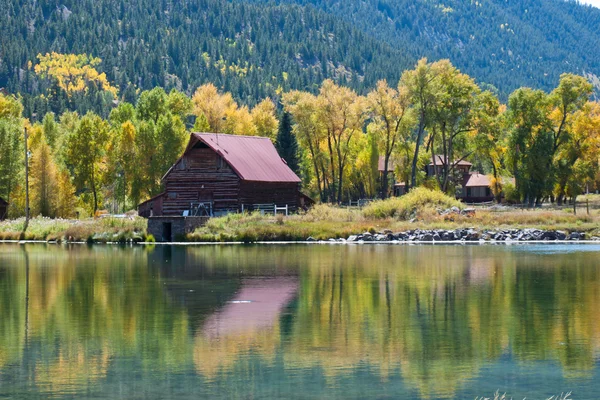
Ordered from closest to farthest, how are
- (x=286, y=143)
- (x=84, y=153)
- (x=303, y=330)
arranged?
(x=303, y=330) → (x=84, y=153) → (x=286, y=143)

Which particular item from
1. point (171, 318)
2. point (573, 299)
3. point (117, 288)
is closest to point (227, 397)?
point (171, 318)

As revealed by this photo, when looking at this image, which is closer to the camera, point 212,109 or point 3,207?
point 3,207

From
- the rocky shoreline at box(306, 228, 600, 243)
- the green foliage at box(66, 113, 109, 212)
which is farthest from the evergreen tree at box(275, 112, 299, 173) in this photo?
the rocky shoreline at box(306, 228, 600, 243)

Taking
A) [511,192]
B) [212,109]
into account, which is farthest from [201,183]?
[511,192]

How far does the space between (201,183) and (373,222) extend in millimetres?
14870

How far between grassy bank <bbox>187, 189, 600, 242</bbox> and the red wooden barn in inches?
213

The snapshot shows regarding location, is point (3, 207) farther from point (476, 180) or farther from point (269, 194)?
point (476, 180)

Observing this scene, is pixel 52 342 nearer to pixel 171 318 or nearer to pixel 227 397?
pixel 171 318

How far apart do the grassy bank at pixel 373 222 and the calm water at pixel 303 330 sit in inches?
849

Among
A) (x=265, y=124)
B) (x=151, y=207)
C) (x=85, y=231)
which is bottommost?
(x=85, y=231)

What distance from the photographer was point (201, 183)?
76.3 m

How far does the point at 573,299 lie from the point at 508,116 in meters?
63.3

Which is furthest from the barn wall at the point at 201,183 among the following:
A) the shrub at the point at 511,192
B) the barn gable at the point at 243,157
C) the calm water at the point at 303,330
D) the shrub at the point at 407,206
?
the shrub at the point at 511,192

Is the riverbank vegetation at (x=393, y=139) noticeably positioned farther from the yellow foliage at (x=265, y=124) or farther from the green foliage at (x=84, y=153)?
the yellow foliage at (x=265, y=124)
